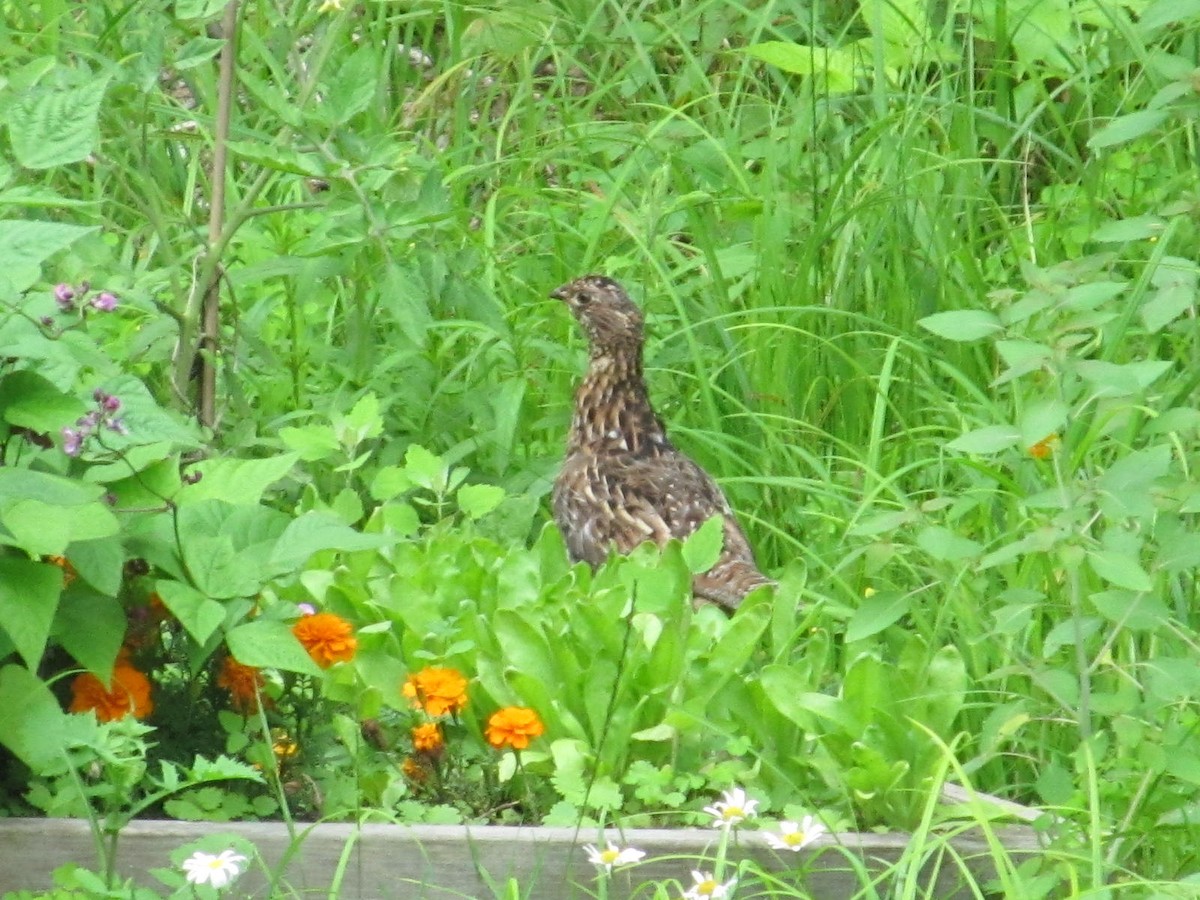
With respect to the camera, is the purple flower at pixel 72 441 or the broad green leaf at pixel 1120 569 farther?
the purple flower at pixel 72 441

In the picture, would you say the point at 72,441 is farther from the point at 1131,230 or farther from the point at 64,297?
the point at 1131,230

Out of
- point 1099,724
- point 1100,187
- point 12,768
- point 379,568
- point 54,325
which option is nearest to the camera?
point 54,325

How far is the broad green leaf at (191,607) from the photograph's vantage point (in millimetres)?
3035

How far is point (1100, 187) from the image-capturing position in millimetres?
5215

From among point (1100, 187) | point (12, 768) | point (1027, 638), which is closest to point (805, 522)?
point (1027, 638)

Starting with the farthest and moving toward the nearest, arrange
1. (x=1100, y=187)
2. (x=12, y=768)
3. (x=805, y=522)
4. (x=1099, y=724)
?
(x=1100, y=187)
(x=805, y=522)
(x=1099, y=724)
(x=12, y=768)

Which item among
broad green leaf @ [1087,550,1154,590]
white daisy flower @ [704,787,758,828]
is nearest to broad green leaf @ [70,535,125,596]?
white daisy flower @ [704,787,758,828]

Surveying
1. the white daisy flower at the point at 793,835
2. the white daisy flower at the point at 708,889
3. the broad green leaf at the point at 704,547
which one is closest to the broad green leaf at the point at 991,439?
the white daisy flower at the point at 793,835

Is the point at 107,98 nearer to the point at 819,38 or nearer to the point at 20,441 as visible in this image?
the point at 20,441

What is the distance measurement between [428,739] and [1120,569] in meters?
1.14

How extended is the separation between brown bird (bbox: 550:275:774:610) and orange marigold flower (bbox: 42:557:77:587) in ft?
5.03

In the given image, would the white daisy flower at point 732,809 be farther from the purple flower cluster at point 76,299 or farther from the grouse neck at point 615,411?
the grouse neck at point 615,411

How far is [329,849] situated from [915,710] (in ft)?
3.21

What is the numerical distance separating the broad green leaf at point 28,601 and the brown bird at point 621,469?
1.74 meters
